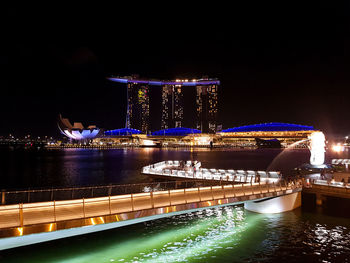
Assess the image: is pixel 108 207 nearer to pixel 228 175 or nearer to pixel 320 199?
pixel 228 175

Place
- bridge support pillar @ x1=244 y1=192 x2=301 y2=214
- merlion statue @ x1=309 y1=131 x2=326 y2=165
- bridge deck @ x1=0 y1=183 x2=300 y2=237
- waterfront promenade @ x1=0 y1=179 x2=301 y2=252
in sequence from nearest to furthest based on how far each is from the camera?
waterfront promenade @ x1=0 y1=179 x2=301 y2=252
bridge deck @ x1=0 y1=183 x2=300 y2=237
bridge support pillar @ x1=244 y1=192 x2=301 y2=214
merlion statue @ x1=309 y1=131 x2=326 y2=165

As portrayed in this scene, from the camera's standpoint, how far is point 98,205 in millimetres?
11898

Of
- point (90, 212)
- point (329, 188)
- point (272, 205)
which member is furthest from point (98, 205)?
point (329, 188)

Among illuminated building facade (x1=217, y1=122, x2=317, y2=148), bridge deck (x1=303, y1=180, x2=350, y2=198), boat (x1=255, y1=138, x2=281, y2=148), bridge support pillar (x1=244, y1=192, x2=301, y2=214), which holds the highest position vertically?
illuminated building facade (x1=217, y1=122, x2=317, y2=148)

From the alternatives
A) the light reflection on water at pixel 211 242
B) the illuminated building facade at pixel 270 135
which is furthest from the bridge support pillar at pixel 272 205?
the illuminated building facade at pixel 270 135

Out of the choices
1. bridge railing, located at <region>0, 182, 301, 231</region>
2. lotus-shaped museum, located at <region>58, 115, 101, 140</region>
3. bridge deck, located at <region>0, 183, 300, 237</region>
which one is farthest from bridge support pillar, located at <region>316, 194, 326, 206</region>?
lotus-shaped museum, located at <region>58, 115, 101, 140</region>

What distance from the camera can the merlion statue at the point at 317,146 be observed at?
107 feet

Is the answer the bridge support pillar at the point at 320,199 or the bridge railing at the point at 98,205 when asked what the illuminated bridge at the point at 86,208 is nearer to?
the bridge railing at the point at 98,205

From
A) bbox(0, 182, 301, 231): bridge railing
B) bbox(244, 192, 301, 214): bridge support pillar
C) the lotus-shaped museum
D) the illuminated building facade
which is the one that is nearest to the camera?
bbox(0, 182, 301, 231): bridge railing

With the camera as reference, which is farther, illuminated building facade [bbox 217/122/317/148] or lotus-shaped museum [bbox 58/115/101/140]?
illuminated building facade [bbox 217/122/317/148]

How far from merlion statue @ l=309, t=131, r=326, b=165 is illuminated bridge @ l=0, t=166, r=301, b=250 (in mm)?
18074

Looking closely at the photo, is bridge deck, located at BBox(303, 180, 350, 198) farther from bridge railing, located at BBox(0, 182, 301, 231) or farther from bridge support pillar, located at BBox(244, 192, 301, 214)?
bridge railing, located at BBox(0, 182, 301, 231)

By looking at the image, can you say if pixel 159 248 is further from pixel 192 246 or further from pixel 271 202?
pixel 271 202

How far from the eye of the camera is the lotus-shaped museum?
151750mm
